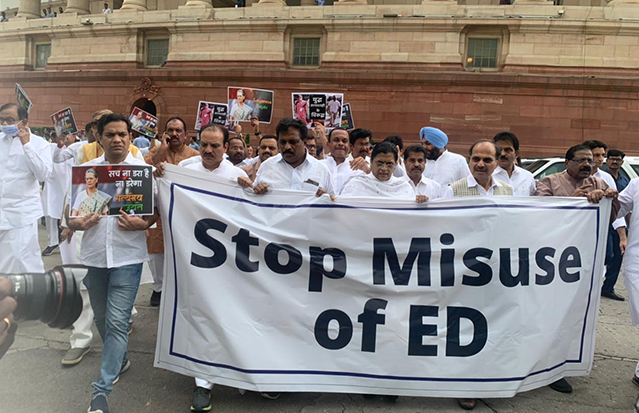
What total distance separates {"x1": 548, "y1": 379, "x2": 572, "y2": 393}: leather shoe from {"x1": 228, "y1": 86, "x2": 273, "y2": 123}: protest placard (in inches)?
312

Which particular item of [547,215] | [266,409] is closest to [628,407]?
[547,215]

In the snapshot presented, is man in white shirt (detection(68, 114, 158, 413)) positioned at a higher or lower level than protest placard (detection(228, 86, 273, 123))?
lower

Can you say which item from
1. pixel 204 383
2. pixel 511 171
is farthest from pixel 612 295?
pixel 204 383

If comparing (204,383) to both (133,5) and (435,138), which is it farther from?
(133,5)

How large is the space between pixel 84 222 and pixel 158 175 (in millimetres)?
603

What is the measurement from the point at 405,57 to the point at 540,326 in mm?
14301

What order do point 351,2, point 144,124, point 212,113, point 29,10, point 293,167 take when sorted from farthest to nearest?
1. point 29,10
2. point 351,2
3. point 212,113
4. point 144,124
5. point 293,167

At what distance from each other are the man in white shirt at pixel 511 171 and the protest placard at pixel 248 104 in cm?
652

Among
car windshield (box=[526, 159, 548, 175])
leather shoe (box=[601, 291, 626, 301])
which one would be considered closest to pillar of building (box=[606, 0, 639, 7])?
car windshield (box=[526, 159, 548, 175])

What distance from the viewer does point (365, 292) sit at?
3160mm

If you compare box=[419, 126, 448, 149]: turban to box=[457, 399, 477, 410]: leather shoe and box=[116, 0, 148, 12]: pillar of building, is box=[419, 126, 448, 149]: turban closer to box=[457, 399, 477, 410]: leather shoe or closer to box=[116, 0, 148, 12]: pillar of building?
box=[457, 399, 477, 410]: leather shoe

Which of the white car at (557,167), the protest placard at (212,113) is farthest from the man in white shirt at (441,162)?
the protest placard at (212,113)

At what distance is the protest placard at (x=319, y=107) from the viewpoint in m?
8.74

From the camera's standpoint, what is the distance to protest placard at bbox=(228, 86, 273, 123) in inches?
390
